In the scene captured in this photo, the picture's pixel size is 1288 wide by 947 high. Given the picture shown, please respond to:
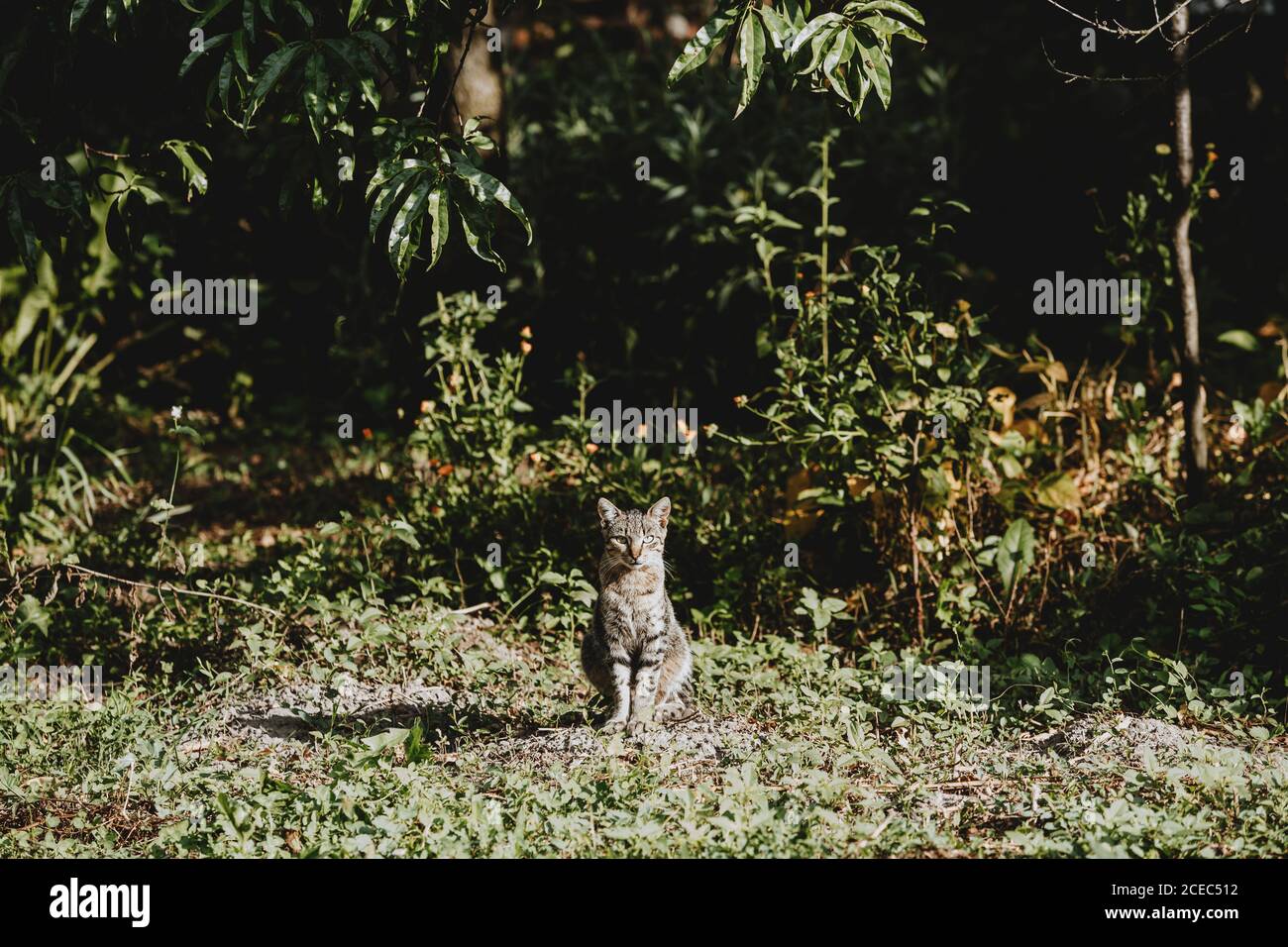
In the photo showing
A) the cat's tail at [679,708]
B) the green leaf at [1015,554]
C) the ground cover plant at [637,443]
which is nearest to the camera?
the ground cover plant at [637,443]

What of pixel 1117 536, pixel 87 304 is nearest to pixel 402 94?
pixel 1117 536

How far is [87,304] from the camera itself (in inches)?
302

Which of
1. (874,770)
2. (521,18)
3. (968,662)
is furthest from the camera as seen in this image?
(521,18)

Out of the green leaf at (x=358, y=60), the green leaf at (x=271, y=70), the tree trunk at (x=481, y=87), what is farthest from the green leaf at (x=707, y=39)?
the tree trunk at (x=481, y=87)

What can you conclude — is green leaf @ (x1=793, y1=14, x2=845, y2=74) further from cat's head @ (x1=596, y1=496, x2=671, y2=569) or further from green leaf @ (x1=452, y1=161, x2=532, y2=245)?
cat's head @ (x1=596, y1=496, x2=671, y2=569)

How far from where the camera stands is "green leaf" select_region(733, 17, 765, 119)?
3586mm

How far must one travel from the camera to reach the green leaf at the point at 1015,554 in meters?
5.25

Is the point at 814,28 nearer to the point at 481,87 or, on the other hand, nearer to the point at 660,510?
the point at 660,510

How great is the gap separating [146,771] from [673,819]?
5.94 ft

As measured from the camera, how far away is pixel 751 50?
3621 millimetres

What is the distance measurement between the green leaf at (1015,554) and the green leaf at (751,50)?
249cm

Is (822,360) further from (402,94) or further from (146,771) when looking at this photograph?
(146,771)

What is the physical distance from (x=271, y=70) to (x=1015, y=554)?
137 inches

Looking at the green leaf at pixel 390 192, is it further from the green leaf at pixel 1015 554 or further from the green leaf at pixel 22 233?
the green leaf at pixel 1015 554
